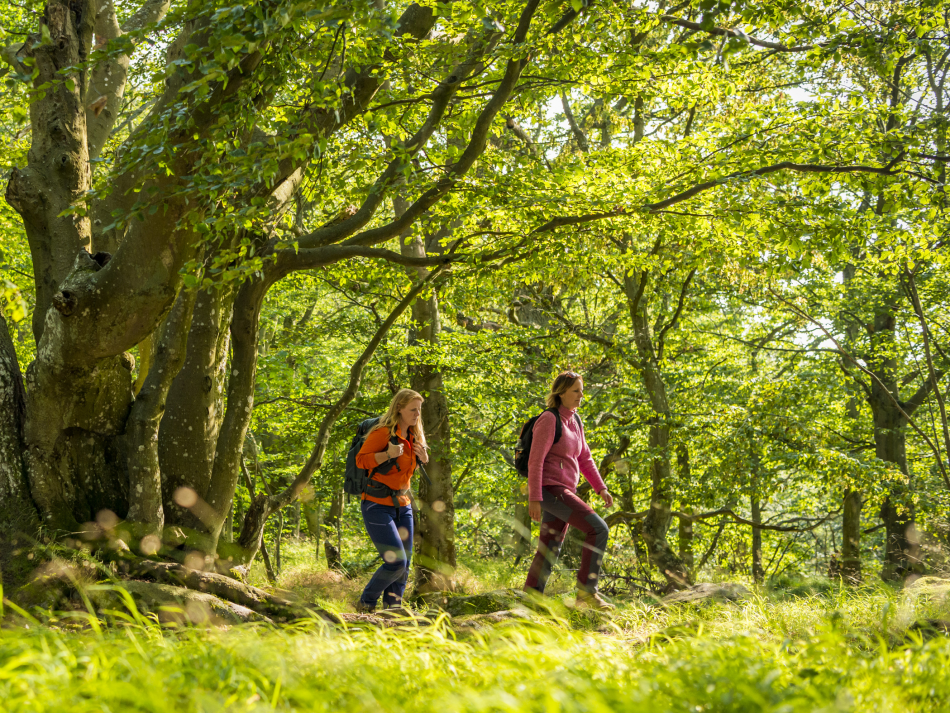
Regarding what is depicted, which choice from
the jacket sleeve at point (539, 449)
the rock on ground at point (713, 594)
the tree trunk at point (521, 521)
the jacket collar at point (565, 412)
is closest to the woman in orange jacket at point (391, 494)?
the jacket sleeve at point (539, 449)

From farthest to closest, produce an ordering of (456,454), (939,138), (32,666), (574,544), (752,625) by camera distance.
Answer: (574,544)
(456,454)
(939,138)
(752,625)
(32,666)

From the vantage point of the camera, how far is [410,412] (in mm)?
5449

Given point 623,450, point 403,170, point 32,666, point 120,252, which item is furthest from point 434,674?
point 623,450

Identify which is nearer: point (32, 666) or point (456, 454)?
point (32, 666)

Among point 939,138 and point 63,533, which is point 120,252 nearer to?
point 63,533

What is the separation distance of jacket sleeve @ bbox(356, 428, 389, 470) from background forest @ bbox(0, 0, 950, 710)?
63.0 inches

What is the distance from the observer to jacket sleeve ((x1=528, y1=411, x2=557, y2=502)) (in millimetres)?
5320

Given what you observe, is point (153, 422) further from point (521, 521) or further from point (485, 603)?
point (521, 521)

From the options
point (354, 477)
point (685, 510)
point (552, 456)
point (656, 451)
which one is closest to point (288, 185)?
point (354, 477)

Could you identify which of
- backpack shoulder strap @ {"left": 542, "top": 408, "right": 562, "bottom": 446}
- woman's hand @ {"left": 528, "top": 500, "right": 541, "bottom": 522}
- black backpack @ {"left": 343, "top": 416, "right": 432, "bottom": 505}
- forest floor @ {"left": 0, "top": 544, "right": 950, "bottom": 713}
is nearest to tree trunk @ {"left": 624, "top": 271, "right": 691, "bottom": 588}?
backpack shoulder strap @ {"left": 542, "top": 408, "right": 562, "bottom": 446}

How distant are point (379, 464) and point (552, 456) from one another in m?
1.40

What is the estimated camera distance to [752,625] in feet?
15.3

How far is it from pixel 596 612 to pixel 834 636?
2.69 metres

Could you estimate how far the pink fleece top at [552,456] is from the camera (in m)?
5.35
